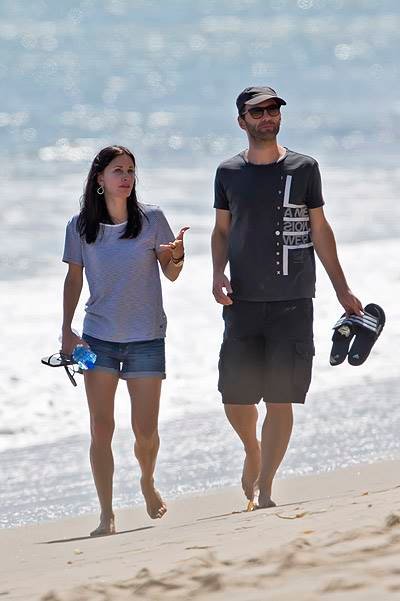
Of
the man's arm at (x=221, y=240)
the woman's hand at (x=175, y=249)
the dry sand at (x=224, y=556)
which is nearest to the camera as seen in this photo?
the dry sand at (x=224, y=556)

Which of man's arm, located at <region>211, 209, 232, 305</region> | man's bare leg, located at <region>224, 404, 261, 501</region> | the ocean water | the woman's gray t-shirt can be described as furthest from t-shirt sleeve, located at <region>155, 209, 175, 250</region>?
the ocean water

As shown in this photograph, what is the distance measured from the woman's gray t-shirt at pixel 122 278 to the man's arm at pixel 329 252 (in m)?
0.64

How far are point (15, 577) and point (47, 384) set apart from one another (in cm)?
390

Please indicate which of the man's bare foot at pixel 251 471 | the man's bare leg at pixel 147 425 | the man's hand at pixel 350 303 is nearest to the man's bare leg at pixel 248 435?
the man's bare foot at pixel 251 471

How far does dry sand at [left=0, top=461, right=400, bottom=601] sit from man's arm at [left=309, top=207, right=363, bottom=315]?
846 mm

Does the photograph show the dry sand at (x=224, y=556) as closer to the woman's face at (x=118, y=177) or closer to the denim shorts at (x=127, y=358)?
the denim shorts at (x=127, y=358)

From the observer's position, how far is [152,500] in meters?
5.95

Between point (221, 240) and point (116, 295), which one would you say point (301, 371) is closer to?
point (221, 240)

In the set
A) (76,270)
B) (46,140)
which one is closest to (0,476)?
(76,270)

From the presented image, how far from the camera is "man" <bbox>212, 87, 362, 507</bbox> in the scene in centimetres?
581

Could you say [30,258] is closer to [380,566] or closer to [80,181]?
[80,181]

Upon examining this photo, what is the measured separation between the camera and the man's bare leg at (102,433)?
5.75m

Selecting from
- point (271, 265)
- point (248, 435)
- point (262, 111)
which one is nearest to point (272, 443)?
point (248, 435)

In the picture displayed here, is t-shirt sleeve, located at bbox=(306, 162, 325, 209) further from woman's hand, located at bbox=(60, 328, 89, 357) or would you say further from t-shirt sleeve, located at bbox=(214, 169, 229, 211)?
woman's hand, located at bbox=(60, 328, 89, 357)
